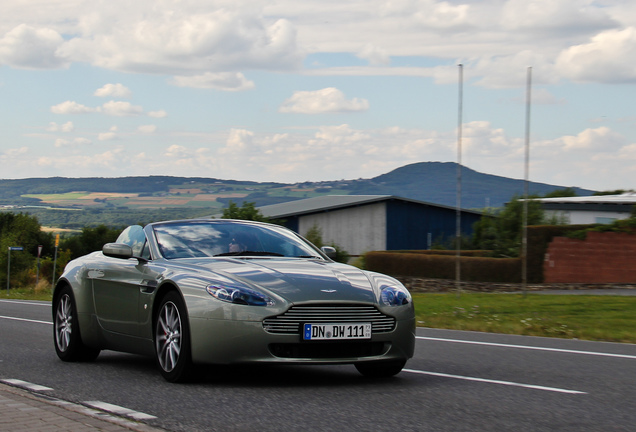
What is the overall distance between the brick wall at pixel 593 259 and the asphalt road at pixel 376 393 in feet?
78.6

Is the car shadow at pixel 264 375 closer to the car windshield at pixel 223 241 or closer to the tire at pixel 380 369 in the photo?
the tire at pixel 380 369

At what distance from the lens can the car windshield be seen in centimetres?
792

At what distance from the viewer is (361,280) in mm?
7250

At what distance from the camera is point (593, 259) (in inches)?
1303

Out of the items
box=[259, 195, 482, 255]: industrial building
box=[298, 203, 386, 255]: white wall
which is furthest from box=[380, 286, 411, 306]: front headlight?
box=[298, 203, 386, 255]: white wall

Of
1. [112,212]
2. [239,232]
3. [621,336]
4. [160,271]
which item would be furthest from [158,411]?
[112,212]

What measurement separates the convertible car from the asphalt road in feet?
0.90

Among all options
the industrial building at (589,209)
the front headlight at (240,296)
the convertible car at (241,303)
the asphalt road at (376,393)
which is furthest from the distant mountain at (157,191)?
the front headlight at (240,296)

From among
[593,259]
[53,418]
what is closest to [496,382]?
[53,418]

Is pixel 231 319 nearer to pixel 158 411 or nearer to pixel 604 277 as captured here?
pixel 158 411

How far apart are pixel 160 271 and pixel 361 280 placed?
1705mm

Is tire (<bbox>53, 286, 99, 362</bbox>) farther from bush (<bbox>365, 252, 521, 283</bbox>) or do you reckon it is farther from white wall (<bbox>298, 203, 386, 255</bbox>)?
white wall (<bbox>298, 203, 386, 255</bbox>)

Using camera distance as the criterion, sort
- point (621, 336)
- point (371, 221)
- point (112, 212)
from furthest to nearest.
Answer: point (112, 212)
point (371, 221)
point (621, 336)

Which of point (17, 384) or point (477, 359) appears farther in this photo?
point (477, 359)
